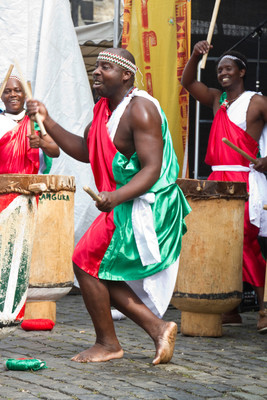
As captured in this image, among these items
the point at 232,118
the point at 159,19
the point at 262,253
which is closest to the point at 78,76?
the point at 159,19

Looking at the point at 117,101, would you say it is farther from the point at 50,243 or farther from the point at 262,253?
the point at 262,253

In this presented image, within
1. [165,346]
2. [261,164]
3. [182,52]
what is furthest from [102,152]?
[182,52]

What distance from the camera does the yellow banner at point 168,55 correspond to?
641 centimetres

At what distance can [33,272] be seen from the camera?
216 inches

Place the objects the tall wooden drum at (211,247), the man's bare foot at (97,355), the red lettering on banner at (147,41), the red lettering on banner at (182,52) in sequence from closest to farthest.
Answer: the man's bare foot at (97,355)
the tall wooden drum at (211,247)
the red lettering on banner at (182,52)
the red lettering on banner at (147,41)

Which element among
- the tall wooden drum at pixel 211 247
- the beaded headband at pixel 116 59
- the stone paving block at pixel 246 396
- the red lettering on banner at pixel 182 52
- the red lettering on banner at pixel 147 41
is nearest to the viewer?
the stone paving block at pixel 246 396

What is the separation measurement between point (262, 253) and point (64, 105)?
8.28ft

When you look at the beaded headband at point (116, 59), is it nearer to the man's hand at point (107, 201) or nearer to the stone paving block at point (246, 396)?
the man's hand at point (107, 201)

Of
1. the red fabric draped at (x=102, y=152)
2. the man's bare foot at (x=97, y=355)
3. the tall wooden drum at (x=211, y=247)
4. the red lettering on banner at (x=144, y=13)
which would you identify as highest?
the red lettering on banner at (x=144, y=13)

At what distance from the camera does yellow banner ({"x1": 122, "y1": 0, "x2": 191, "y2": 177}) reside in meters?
6.41

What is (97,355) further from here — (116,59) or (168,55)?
(168,55)

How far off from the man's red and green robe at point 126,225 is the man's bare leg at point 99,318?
0.06 meters

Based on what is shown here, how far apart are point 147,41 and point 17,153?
1627 mm

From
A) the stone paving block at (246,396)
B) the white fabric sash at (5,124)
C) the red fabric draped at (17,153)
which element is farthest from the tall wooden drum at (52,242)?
the stone paving block at (246,396)
